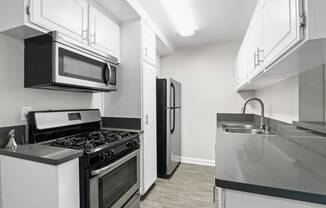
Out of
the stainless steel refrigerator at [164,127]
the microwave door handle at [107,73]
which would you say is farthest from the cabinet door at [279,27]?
the stainless steel refrigerator at [164,127]

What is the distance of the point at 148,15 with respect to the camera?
237cm

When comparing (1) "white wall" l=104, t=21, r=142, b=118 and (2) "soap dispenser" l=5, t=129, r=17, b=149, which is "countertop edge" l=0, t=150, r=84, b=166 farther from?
(1) "white wall" l=104, t=21, r=142, b=118

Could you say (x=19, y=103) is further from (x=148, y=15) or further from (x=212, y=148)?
(x=212, y=148)

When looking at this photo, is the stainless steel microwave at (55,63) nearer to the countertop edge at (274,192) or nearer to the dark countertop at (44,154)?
the dark countertop at (44,154)

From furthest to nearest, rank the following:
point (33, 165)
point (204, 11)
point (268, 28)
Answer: point (204, 11) < point (268, 28) < point (33, 165)

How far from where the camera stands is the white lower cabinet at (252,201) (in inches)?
25.7

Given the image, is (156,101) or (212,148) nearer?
(156,101)

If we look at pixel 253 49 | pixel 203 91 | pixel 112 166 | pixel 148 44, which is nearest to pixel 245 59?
pixel 253 49

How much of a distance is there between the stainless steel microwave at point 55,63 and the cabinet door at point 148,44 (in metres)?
0.86

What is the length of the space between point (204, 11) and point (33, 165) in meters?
2.44

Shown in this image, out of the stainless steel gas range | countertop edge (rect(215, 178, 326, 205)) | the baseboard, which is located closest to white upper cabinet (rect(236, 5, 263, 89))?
countertop edge (rect(215, 178, 326, 205))

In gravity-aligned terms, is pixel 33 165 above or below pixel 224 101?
below

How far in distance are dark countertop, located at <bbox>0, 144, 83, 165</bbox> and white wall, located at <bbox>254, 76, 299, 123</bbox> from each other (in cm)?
187

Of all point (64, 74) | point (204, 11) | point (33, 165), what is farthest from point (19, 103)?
point (204, 11)
